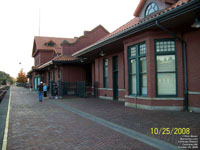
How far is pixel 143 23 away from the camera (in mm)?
10500

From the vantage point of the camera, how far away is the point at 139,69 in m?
12.5

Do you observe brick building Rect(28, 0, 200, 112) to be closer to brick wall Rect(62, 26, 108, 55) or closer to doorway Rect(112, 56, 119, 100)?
doorway Rect(112, 56, 119, 100)

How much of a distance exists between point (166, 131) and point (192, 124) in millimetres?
1328

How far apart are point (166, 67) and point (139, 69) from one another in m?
1.61

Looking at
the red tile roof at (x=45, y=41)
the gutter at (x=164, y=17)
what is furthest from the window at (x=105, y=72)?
the red tile roof at (x=45, y=41)

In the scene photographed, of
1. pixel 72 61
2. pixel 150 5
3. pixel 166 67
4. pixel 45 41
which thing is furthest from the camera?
pixel 45 41

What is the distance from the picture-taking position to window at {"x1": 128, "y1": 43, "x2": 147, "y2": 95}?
12284 mm

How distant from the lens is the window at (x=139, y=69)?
12.3 m

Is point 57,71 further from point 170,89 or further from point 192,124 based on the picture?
point 192,124

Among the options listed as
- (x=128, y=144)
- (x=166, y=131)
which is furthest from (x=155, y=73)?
(x=128, y=144)

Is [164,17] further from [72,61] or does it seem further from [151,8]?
[72,61]

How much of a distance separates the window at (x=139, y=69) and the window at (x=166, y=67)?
875 mm

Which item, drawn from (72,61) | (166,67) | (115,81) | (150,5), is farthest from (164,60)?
(72,61)
